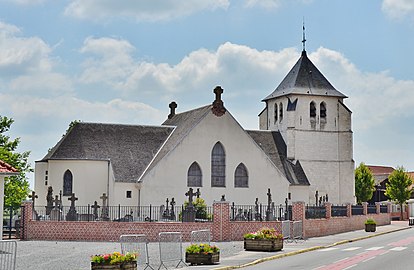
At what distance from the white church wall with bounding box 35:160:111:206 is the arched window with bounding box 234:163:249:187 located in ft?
32.9

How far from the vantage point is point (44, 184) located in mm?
51375

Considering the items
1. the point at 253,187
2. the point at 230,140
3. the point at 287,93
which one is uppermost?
the point at 287,93

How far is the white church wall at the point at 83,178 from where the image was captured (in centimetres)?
4975

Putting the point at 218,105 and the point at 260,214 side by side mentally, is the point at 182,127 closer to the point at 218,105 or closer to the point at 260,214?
the point at 218,105

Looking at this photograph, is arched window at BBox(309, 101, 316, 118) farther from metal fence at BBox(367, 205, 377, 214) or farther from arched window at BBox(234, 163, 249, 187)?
arched window at BBox(234, 163, 249, 187)

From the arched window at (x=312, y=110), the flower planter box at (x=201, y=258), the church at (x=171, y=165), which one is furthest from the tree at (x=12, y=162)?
the flower planter box at (x=201, y=258)

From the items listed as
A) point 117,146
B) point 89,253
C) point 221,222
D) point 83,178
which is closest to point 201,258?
point 89,253

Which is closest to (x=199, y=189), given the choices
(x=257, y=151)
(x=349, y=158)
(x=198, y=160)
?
(x=198, y=160)

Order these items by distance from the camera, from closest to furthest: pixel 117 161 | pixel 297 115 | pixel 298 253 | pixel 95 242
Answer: pixel 298 253 → pixel 95 242 → pixel 117 161 → pixel 297 115

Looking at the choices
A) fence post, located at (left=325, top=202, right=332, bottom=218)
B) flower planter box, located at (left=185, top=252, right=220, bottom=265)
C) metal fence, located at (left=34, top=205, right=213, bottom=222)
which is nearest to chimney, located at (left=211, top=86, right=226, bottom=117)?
metal fence, located at (left=34, top=205, right=213, bottom=222)

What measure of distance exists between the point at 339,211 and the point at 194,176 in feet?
38.6

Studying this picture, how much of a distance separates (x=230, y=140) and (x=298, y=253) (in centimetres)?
2510

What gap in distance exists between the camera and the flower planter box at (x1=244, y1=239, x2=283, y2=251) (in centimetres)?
2891

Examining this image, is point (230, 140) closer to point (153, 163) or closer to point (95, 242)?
point (153, 163)
